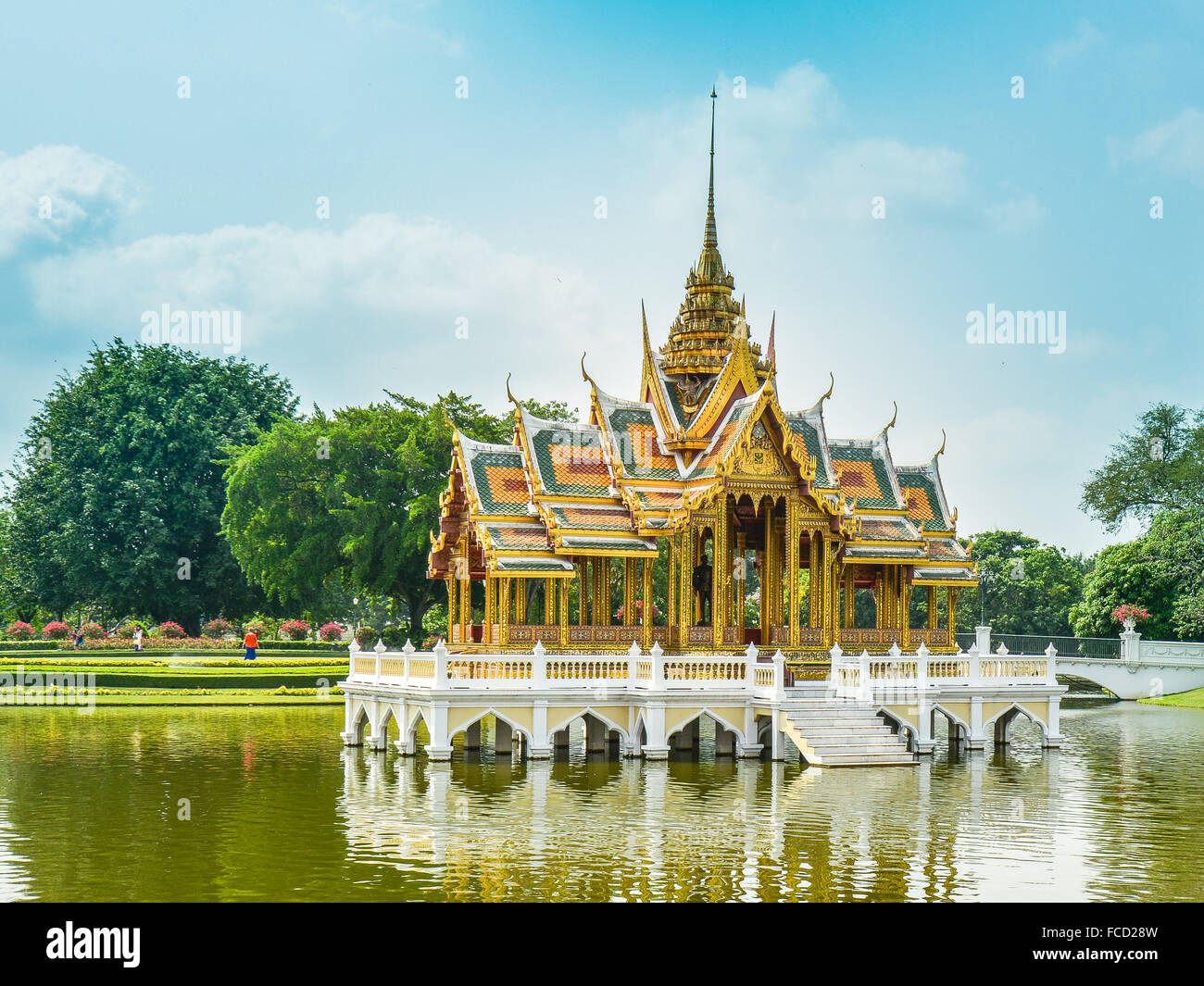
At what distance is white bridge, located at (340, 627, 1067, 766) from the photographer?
23.7 meters

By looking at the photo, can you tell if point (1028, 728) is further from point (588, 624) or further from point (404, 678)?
point (404, 678)

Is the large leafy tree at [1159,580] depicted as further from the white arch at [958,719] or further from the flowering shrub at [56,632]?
the flowering shrub at [56,632]

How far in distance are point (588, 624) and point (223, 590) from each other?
35.2 metres

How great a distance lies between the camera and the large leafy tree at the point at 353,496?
46.6 m

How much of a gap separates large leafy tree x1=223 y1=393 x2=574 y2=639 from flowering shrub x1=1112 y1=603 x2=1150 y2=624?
20.7 m

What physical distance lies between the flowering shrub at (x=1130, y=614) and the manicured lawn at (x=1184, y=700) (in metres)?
3.89

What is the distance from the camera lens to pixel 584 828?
1744 cm

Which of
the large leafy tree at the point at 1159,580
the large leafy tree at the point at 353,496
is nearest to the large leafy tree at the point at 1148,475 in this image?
the large leafy tree at the point at 1159,580

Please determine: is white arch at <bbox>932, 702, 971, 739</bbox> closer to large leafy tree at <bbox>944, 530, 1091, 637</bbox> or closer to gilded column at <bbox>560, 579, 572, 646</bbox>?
gilded column at <bbox>560, 579, 572, 646</bbox>

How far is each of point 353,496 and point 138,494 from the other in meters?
14.0

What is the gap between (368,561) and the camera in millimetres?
46312

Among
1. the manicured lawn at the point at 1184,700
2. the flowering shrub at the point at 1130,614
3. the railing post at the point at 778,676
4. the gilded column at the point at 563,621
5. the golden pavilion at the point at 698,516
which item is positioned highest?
the golden pavilion at the point at 698,516

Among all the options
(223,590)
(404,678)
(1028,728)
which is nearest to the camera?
(404,678)

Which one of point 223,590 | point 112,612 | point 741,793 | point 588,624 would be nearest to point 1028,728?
point 588,624
